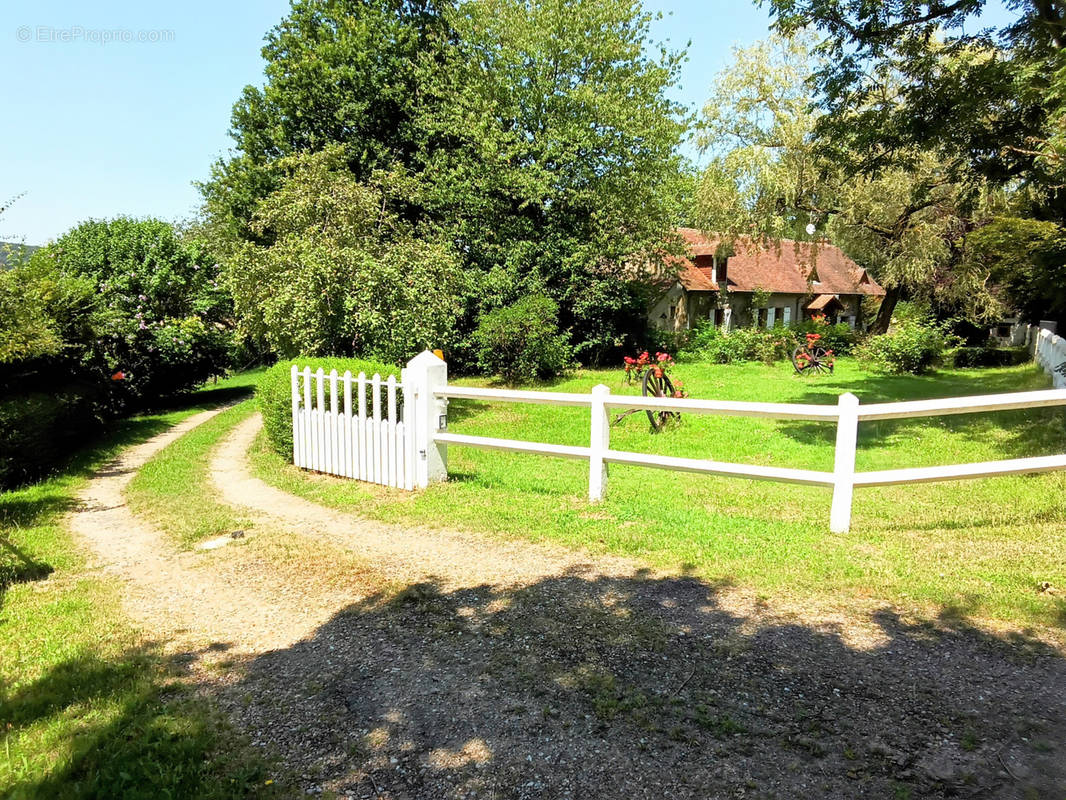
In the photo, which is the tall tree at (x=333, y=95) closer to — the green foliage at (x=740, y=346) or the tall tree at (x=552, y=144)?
the tall tree at (x=552, y=144)

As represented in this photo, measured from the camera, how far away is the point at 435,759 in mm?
3002

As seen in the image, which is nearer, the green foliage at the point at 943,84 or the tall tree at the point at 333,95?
the green foliage at the point at 943,84

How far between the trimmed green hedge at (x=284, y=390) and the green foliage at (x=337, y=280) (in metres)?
2.30

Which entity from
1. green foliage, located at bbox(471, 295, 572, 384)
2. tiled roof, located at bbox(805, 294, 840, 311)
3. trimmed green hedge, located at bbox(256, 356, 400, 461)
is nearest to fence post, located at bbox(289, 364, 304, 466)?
trimmed green hedge, located at bbox(256, 356, 400, 461)

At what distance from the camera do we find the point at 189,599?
5035 mm

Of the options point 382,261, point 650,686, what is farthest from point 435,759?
point 382,261

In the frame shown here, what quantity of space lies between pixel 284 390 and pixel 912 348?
22212 mm

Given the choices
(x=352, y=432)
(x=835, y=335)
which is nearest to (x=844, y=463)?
(x=352, y=432)

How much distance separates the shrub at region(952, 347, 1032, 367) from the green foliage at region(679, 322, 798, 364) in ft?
20.2

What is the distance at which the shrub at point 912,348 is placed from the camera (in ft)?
78.2

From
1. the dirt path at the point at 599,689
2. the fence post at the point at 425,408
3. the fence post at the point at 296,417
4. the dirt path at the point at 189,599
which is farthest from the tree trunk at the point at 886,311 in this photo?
the dirt path at the point at 189,599

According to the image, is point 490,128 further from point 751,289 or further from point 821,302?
point 821,302

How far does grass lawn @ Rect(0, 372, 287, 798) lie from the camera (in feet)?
9.49

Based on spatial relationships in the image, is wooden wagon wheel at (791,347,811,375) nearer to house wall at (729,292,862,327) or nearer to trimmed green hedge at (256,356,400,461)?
house wall at (729,292,862,327)
